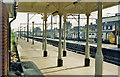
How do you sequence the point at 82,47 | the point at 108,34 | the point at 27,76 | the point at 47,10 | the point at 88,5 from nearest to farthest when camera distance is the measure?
the point at 27,76, the point at 88,5, the point at 47,10, the point at 82,47, the point at 108,34

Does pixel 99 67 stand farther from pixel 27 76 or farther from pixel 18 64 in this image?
pixel 18 64

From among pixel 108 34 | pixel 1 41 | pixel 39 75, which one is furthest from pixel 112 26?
pixel 1 41

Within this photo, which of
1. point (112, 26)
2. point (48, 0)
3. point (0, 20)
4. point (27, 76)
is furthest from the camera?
point (112, 26)

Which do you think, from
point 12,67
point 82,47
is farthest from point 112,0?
point 82,47

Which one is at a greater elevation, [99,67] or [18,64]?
[99,67]

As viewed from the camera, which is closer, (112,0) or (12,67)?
(112,0)

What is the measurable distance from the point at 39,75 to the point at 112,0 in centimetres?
518

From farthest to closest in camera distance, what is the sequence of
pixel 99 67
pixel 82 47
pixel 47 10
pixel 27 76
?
pixel 82 47, pixel 47 10, pixel 27 76, pixel 99 67

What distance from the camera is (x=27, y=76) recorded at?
761 centimetres

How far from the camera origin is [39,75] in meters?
7.68

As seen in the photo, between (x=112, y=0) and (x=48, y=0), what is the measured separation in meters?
3.34

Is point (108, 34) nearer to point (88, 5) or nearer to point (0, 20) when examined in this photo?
point (88, 5)

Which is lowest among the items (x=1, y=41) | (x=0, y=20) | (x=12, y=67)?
(x=12, y=67)

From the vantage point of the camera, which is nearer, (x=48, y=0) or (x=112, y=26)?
(x=48, y=0)
